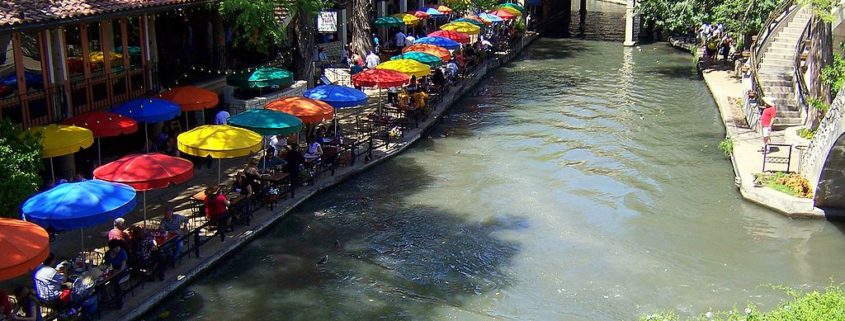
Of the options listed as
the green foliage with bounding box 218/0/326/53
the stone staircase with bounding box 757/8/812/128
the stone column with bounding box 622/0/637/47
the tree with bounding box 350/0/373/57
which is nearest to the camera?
the green foliage with bounding box 218/0/326/53

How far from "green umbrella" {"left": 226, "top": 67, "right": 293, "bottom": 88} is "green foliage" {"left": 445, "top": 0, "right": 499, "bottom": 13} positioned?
74.6ft

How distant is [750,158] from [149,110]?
16984mm

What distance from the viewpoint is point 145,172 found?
1546 centimetres

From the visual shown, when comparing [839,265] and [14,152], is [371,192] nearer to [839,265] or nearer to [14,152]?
[14,152]

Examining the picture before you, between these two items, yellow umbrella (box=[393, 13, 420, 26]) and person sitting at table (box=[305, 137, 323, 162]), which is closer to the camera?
person sitting at table (box=[305, 137, 323, 162])

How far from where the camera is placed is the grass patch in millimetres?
21391

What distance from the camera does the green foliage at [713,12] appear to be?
1505 inches

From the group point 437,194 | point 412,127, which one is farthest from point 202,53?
point 437,194

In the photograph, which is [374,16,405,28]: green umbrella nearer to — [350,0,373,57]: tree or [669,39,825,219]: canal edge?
[350,0,373,57]: tree

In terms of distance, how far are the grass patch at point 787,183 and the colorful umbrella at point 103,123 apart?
16117 mm

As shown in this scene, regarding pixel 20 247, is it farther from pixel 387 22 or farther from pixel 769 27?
pixel 769 27

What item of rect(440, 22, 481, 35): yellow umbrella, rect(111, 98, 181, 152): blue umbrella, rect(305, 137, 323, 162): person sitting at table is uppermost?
rect(440, 22, 481, 35): yellow umbrella

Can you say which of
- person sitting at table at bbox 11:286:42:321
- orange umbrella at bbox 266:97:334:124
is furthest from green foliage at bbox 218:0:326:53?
person sitting at table at bbox 11:286:42:321

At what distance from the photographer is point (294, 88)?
2702 centimetres
